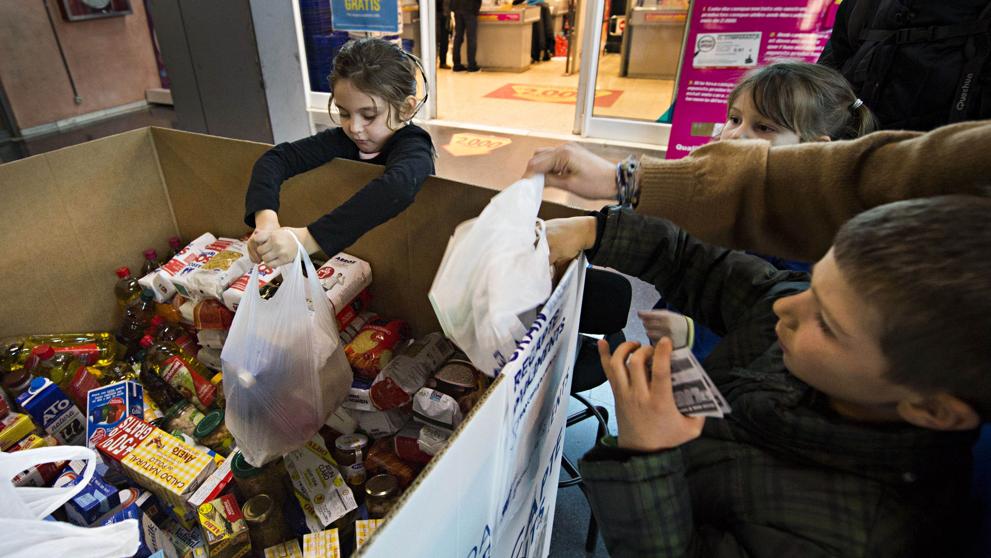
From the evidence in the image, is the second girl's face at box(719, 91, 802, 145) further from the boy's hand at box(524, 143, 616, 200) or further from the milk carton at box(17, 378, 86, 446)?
the milk carton at box(17, 378, 86, 446)

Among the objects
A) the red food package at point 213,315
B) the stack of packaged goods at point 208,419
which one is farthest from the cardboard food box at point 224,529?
the red food package at point 213,315

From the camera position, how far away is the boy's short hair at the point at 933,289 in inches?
17.1

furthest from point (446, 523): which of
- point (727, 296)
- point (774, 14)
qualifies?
point (774, 14)

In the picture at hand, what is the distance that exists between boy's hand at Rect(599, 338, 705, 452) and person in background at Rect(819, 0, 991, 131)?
141cm

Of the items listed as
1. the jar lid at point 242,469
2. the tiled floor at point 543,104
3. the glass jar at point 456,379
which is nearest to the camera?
the jar lid at point 242,469

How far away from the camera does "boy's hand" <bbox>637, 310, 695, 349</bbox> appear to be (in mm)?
645

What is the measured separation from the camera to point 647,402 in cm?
56

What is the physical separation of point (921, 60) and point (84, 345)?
235 centimetres

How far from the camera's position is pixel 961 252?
440 millimetres

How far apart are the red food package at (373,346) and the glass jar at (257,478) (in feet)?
0.84

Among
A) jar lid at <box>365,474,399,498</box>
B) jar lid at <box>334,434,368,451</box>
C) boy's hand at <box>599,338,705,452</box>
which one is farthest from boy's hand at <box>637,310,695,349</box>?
jar lid at <box>334,434,368,451</box>

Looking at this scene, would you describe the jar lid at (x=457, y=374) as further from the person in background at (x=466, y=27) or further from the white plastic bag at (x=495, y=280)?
the person in background at (x=466, y=27)

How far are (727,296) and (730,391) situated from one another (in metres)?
0.21

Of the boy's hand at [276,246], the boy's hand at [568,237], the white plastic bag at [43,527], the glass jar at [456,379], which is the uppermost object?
the boy's hand at [568,237]
